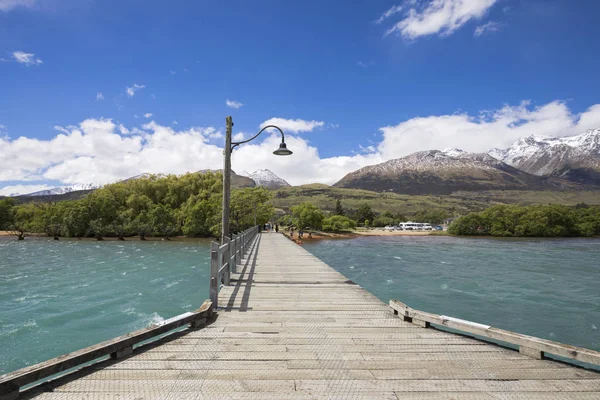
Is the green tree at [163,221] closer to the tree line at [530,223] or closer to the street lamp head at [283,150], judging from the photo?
the street lamp head at [283,150]

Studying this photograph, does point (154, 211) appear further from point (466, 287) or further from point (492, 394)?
point (492, 394)

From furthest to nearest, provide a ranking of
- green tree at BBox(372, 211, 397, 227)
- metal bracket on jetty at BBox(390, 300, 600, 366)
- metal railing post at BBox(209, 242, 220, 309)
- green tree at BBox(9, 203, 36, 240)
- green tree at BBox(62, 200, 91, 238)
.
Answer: green tree at BBox(372, 211, 397, 227) → green tree at BBox(9, 203, 36, 240) → green tree at BBox(62, 200, 91, 238) → metal railing post at BBox(209, 242, 220, 309) → metal bracket on jetty at BBox(390, 300, 600, 366)

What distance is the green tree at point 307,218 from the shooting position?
70000 millimetres

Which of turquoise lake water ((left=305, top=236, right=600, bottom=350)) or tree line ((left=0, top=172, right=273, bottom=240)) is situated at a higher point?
tree line ((left=0, top=172, right=273, bottom=240))

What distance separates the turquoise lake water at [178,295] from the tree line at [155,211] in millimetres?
24582

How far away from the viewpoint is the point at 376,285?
1908 cm

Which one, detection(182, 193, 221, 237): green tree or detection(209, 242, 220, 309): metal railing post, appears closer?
detection(209, 242, 220, 309): metal railing post

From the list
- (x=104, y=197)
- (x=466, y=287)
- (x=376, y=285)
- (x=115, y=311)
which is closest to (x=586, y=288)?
(x=466, y=287)

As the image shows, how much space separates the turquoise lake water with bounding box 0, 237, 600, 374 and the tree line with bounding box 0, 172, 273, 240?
2458 cm

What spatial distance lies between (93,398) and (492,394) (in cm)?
343

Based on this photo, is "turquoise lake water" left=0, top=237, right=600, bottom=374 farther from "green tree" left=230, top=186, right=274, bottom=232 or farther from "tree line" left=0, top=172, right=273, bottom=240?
"tree line" left=0, top=172, right=273, bottom=240

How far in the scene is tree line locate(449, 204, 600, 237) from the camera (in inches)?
2908

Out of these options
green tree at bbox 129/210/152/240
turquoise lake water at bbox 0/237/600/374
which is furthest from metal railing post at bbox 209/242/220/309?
green tree at bbox 129/210/152/240

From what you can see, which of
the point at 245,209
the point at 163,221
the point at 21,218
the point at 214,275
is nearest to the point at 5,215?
the point at 21,218
